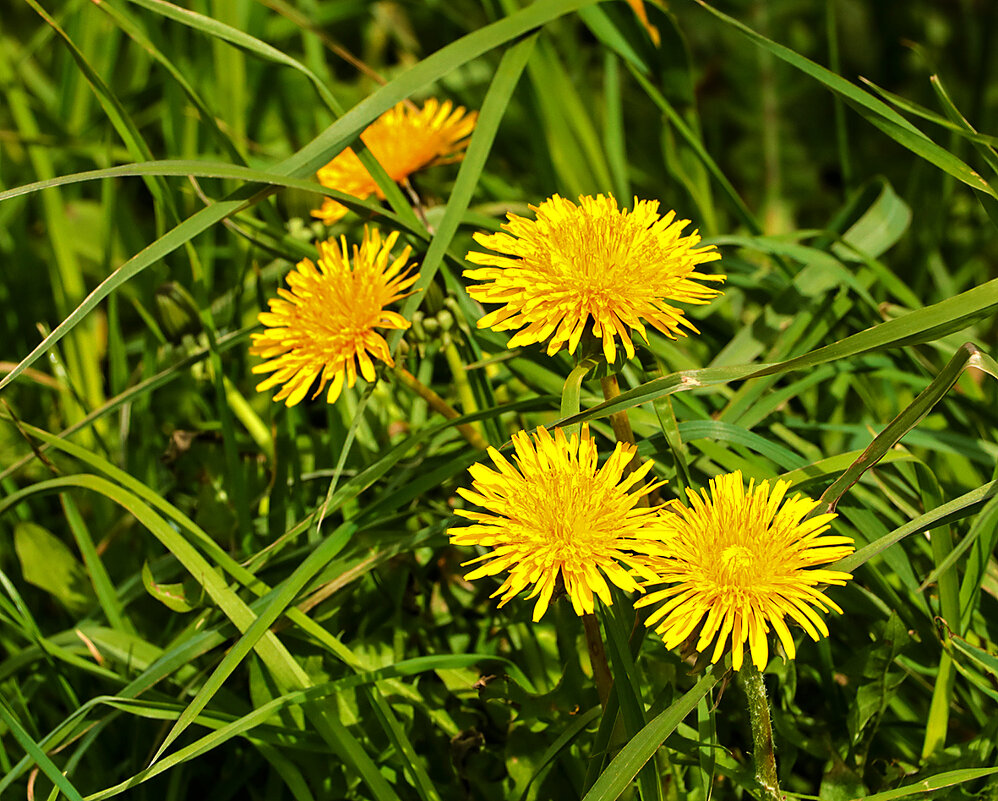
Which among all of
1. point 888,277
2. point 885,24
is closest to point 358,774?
point 888,277

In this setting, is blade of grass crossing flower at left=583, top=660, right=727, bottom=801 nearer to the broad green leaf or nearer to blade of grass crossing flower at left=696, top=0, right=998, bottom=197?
blade of grass crossing flower at left=696, top=0, right=998, bottom=197

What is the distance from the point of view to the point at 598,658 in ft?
2.79

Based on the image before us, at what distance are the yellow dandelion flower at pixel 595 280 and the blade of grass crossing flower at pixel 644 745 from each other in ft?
0.91

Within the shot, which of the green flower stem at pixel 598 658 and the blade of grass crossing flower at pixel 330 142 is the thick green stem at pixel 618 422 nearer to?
the green flower stem at pixel 598 658

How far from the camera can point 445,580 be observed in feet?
3.68

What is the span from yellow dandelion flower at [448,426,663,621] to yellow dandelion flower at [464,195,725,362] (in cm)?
11

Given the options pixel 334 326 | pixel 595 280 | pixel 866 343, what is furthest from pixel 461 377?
pixel 866 343

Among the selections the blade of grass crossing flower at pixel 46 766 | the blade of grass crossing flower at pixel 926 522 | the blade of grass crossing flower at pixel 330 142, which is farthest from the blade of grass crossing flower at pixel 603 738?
the blade of grass crossing flower at pixel 330 142

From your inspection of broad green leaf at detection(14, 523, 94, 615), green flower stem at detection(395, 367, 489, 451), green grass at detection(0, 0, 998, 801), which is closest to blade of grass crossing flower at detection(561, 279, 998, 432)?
green grass at detection(0, 0, 998, 801)

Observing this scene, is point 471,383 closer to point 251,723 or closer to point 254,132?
point 251,723

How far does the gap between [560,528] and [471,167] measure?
537 mm

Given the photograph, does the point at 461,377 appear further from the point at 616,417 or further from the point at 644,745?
the point at 644,745

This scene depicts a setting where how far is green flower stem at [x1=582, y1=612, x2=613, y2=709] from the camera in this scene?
0.84 meters

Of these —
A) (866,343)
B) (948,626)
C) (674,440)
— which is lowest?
(948,626)
